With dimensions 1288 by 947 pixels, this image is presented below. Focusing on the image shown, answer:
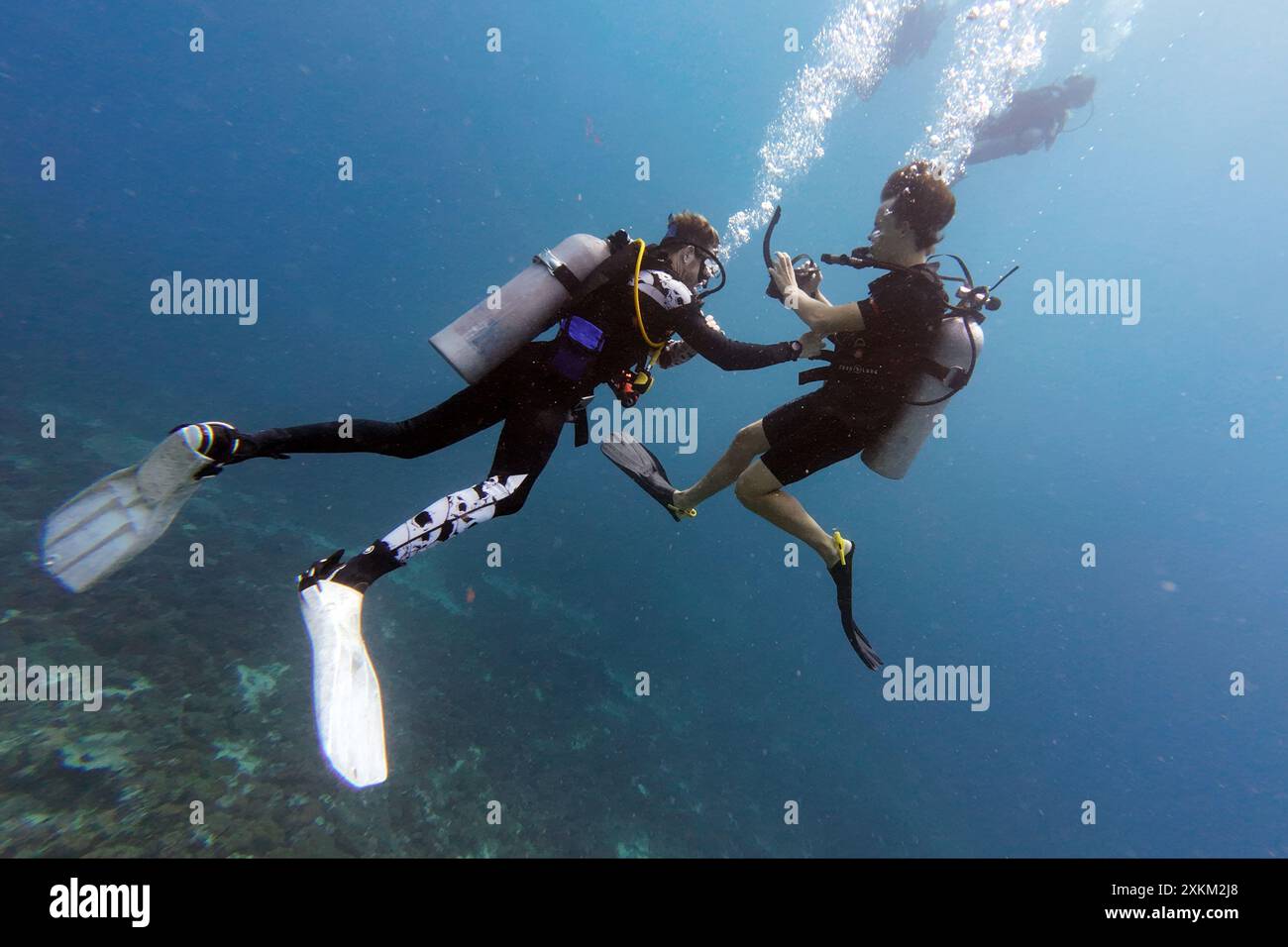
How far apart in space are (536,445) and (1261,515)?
10505 centimetres

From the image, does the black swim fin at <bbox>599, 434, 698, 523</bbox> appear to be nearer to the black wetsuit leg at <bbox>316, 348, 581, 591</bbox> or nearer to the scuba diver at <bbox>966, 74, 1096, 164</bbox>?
the black wetsuit leg at <bbox>316, 348, 581, 591</bbox>

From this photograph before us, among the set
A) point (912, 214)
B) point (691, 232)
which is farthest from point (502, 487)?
point (912, 214)

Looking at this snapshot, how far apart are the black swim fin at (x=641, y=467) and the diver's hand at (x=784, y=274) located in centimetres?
223

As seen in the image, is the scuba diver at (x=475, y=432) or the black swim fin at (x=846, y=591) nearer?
the scuba diver at (x=475, y=432)

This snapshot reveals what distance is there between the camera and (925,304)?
132 inches

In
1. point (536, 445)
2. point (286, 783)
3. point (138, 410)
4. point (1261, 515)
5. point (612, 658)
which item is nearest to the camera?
point (536, 445)

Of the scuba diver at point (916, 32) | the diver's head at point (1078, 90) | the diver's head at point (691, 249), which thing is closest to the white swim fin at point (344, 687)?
the diver's head at point (691, 249)

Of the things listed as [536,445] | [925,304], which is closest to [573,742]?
[536,445]

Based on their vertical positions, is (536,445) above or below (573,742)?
above

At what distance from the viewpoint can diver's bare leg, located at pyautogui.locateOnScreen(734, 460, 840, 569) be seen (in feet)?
13.9

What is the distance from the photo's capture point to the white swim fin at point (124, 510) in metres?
3.20

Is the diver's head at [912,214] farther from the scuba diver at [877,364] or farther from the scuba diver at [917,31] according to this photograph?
the scuba diver at [917,31]
